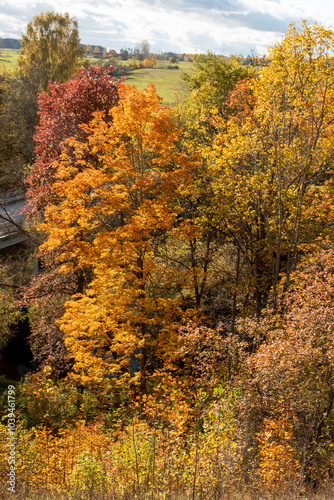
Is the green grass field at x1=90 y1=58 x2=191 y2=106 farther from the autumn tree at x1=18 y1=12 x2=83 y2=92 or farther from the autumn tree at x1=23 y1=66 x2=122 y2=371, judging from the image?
the autumn tree at x1=23 y1=66 x2=122 y2=371

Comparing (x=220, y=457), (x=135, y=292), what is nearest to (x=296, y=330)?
(x=220, y=457)

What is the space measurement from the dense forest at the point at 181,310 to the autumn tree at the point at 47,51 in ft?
86.1

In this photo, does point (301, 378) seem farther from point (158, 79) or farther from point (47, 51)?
point (158, 79)

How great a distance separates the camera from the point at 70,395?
1581 centimetres

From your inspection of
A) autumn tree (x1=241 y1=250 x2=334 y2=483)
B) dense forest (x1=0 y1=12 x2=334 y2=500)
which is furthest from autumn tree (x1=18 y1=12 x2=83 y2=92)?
autumn tree (x1=241 y1=250 x2=334 y2=483)

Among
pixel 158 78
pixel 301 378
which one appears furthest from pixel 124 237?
pixel 158 78

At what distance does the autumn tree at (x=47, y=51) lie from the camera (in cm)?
4209

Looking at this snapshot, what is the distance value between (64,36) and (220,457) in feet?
158

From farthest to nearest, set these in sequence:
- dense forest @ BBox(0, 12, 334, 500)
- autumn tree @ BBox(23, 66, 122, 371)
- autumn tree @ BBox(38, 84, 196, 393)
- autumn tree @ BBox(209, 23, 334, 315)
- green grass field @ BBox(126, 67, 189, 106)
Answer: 1. green grass field @ BBox(126, 67, 189, 106)
2. autumn tree @ BBox(23, 66, 122, 371)
3. autumn tree @ BBox(38, 84, 196, 393)
4. autumn tree @ BBox(209, 23, 334, 315)
5. dense forest @ BBox(0, 12, 334, 500)

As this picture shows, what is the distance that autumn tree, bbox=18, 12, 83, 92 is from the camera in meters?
42.1

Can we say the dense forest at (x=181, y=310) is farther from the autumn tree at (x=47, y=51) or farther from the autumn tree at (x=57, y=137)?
the autumn tree at (x=47, y=51)

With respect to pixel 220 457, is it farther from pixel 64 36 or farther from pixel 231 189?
pixel 64 36

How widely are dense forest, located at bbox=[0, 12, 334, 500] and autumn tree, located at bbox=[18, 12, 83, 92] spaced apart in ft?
86.1

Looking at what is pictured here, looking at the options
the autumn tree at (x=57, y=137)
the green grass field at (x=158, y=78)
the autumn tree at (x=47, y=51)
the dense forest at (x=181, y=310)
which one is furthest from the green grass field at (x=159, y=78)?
the dense forest at (x=181, y=310)
